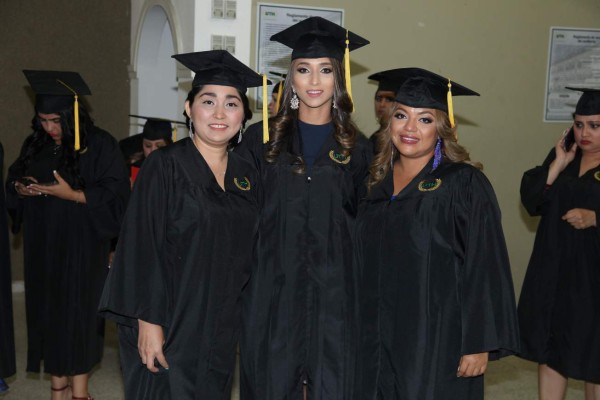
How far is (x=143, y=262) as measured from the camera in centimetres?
279

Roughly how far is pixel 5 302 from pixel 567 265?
304 cm

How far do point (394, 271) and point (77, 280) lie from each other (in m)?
2.14

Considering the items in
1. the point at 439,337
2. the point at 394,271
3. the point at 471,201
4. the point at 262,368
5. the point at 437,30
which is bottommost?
the point at 262,368

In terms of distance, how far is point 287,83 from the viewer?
330cm

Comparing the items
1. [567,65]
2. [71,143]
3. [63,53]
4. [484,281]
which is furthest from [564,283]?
[63,53]

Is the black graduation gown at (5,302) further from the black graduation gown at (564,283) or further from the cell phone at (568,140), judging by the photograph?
the cell phone at (568,140)

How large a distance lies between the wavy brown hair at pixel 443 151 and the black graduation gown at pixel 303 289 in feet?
0.45

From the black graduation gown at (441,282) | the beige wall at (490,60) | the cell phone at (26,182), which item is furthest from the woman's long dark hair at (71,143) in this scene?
the beige wall at (490,60)

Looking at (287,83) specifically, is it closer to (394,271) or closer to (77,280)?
(394,271)

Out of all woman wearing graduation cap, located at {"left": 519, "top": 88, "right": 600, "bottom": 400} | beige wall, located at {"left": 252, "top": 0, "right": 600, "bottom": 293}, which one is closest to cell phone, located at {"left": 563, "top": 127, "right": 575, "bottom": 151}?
woman wearing graduation cap, located at {"left": 519, "top": 88, "right": 600, "bottom": 400}

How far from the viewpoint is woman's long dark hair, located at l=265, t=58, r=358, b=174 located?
125 inches

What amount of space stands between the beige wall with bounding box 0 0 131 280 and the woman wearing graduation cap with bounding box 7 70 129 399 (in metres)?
3.15

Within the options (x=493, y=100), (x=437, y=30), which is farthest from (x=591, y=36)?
(x=437, y=30)

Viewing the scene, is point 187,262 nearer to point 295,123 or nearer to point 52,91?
point 295,123
